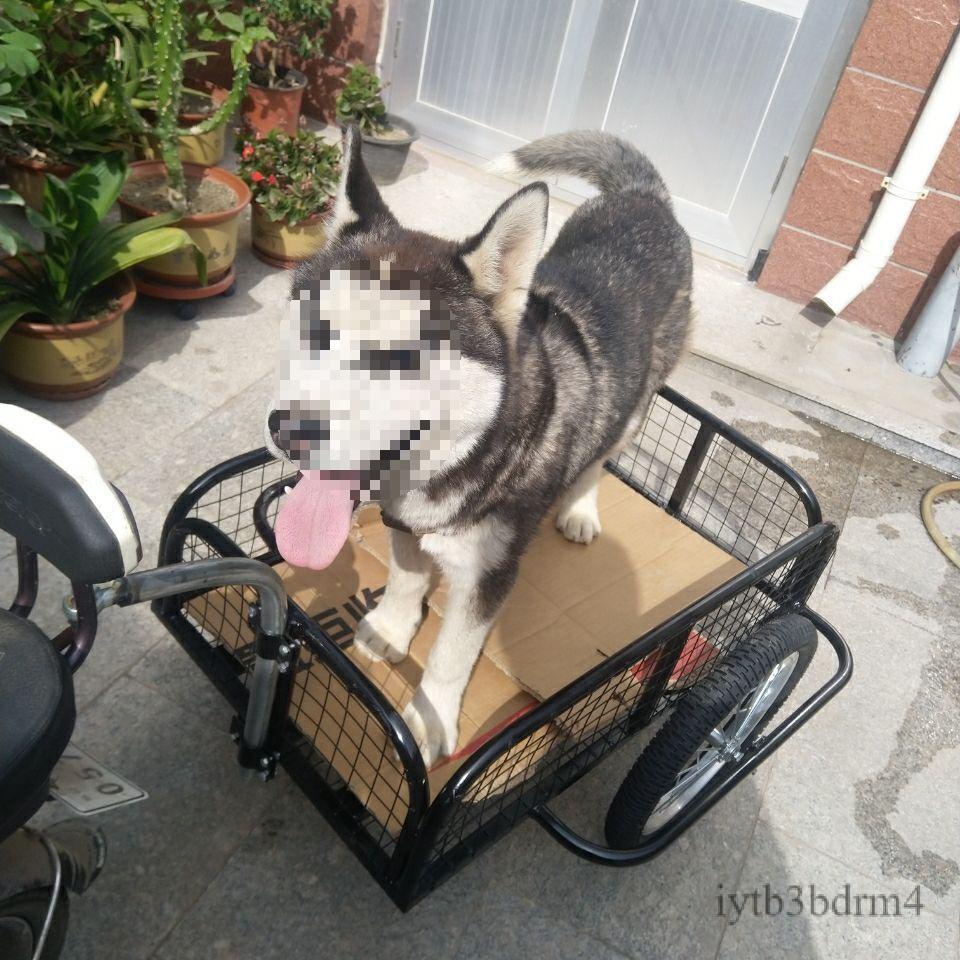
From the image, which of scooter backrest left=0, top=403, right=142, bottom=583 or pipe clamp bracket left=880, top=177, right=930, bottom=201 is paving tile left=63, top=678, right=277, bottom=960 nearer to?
scooter backrest left=0, top=403, right=142, bottom=583

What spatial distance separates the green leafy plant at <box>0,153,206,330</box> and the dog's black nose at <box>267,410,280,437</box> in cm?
219

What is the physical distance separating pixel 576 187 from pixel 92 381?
3875 millimetres

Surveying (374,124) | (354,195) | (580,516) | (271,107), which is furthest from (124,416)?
(374,124)

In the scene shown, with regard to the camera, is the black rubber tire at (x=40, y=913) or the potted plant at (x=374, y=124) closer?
the black rubber tire at (x=40, y=913)

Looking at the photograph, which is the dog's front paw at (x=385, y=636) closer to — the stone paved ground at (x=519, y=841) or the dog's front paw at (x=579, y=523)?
the stone paved ground at (x=519, y=841)

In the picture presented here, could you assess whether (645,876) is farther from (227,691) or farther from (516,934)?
(227,691)

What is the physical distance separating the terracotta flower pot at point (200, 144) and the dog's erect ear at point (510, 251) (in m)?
3.67

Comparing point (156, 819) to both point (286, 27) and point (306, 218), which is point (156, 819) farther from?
point (286, 27)

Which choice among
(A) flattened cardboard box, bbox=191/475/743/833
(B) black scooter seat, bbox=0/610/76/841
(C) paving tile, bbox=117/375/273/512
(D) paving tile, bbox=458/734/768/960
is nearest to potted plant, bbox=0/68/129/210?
(C) paving tile, bbox=117/375/273/512

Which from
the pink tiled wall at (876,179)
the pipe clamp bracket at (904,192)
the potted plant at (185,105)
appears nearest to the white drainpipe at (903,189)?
the pipe clamp bracket at (904,192)

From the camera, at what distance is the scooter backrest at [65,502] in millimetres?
1248

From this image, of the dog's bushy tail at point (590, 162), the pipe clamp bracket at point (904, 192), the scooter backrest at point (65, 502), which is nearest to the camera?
the scooter backrest at point (65, 502)

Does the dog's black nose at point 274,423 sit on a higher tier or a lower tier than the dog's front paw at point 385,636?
higher

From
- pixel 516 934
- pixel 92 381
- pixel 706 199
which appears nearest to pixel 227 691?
pixel 516 934
